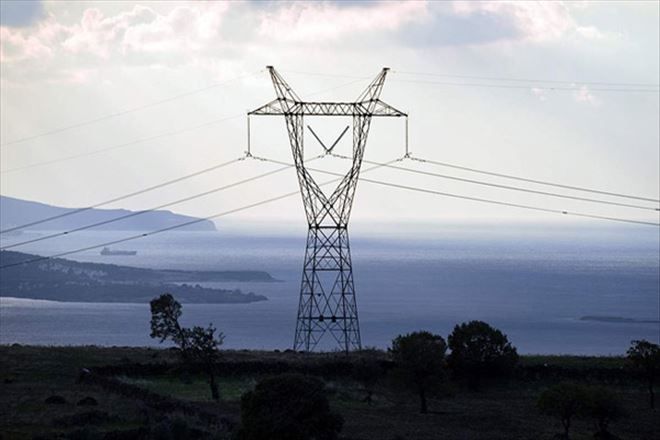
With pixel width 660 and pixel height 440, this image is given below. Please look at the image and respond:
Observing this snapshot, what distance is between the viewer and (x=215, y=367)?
5416 centimetres

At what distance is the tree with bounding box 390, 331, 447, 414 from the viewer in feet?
152

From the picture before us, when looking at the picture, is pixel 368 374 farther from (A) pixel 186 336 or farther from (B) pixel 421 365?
(A) pixel 186 336

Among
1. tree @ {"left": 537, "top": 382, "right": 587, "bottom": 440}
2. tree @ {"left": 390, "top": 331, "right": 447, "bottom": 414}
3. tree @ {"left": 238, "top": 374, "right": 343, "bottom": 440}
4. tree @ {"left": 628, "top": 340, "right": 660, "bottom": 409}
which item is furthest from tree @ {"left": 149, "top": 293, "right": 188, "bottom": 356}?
tree @ {"left": 628, "top": 340, "right": 660, "bottom": 409}

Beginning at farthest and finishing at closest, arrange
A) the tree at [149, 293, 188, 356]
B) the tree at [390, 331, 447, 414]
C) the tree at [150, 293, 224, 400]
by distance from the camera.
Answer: the tree at [149, 293, 188, 356] → the tree at [150, 293, 224, 400] → the tree at [390, 331, 447, 414]

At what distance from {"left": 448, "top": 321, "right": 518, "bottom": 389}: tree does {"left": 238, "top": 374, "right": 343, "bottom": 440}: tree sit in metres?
21.5

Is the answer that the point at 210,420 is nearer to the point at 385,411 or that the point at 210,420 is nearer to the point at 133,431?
the point at 133,431

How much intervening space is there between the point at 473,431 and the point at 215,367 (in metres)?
18.4

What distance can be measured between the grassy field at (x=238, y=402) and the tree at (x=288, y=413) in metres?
4.35

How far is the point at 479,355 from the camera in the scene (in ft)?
172

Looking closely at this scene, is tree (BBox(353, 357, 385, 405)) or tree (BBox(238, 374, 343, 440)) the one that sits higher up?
tree (BBox(353, 357, 385, 405))

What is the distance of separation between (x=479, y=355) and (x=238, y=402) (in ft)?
44.6

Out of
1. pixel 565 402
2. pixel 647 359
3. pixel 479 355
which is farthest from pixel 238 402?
pixel 647 359

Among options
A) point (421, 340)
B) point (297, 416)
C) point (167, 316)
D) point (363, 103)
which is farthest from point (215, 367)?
point (297, 416)

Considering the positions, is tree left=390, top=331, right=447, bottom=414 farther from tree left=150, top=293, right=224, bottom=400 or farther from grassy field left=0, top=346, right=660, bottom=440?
tree left=150, top=293, right=224, bottom=400
